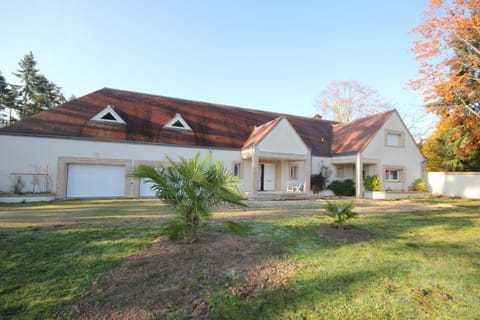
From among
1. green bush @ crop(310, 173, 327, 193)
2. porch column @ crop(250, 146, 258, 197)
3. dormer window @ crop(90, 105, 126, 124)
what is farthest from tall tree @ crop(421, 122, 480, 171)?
dormer window @ crop(90, 105, 126, 124)

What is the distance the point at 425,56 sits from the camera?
12820 mm

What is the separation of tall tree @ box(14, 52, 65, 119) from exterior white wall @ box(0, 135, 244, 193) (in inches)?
1221

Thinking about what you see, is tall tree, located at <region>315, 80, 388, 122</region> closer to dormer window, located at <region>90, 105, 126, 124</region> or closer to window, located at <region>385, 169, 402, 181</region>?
window, located at <region>385, 169, 402, 181</region>

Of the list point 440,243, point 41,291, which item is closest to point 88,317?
point 41,291

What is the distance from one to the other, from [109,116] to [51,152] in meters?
4.04

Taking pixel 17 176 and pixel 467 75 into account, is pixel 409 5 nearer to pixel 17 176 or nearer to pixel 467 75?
pixel 467 75

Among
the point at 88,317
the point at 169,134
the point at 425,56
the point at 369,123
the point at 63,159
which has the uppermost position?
the point at 425,56

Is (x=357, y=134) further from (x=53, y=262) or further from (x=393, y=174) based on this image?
(x=53, y=262)

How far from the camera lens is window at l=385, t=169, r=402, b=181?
1994cm

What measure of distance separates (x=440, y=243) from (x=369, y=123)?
17011 millimetres

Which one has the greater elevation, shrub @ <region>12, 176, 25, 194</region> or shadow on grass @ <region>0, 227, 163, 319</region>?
shrub @ <region>12, 176, 25, 194</region>

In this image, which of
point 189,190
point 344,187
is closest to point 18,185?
point 189,190

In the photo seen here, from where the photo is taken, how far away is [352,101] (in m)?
34.5

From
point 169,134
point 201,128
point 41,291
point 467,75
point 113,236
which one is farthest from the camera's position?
point 201,128
